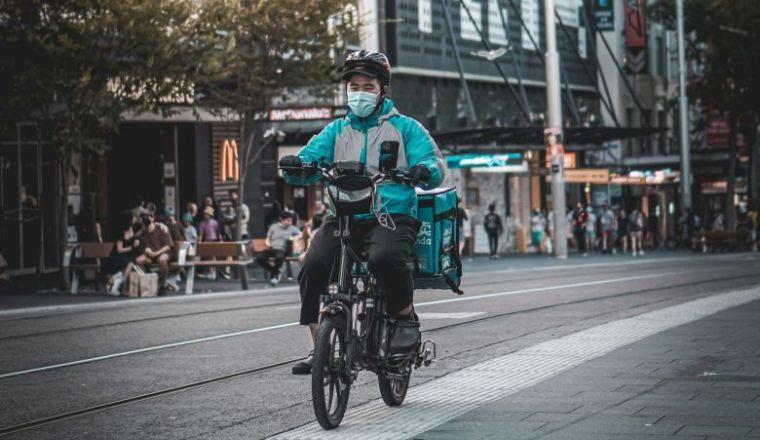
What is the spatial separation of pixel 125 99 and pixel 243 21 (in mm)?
4829

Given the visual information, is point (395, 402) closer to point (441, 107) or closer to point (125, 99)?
point (125, 99)

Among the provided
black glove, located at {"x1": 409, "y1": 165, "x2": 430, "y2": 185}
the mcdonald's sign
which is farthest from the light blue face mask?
the mcdonald's sign

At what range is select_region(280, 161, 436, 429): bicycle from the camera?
24.5 ft

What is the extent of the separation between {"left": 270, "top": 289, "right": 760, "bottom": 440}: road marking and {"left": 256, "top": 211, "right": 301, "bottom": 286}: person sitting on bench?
13.4 metres

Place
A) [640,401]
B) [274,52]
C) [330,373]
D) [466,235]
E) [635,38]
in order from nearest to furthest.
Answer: [330,373] → [640,401] → [274,52] → [466,235] → [635,38]

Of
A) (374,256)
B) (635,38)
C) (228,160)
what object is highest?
(635,38)

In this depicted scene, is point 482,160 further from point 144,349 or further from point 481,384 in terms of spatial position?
point 481,384

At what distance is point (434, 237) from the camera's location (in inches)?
331

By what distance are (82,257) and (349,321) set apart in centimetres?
1835

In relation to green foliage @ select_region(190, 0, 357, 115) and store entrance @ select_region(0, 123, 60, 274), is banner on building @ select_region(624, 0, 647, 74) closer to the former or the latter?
green foliage @ select_region(190, 0, 357, 115)

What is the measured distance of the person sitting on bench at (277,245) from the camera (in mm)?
27656

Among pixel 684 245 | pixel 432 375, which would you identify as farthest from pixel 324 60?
pixel 684 245

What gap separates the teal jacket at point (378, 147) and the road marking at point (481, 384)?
109 centimetres

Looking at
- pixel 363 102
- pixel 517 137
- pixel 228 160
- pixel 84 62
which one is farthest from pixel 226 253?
pixel 517 137
